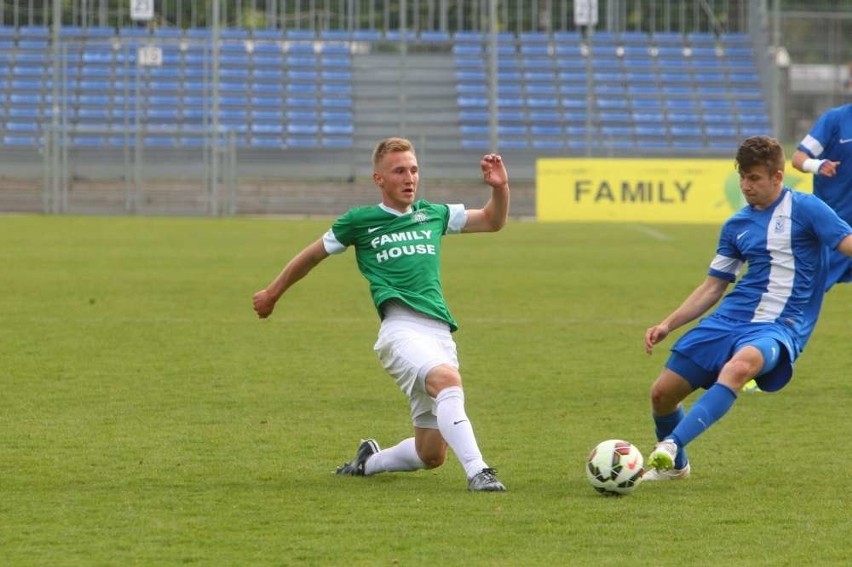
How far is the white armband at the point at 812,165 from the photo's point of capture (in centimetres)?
847

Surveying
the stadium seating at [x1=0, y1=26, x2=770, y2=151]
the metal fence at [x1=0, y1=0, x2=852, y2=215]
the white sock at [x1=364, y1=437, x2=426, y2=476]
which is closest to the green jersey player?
the white sock at [x1=364, y1=437, x2=426, y2=476]

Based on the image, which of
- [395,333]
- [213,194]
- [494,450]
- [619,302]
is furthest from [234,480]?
[213,194]

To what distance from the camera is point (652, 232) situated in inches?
1056

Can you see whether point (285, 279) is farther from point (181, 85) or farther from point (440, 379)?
point (181, 85)

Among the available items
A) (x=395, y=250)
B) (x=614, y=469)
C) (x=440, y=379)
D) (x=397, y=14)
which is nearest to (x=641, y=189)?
(x=397, y=14)

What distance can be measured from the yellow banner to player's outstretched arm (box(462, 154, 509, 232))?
22.3 m

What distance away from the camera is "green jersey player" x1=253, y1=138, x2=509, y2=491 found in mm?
6328

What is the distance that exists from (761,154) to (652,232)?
68.1 ft

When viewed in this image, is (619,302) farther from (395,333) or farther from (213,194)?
(213,194)

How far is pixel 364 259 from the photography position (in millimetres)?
6598

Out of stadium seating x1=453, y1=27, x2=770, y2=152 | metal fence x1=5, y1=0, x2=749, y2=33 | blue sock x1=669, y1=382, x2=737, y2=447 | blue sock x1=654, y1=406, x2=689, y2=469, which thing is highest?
metal fence x1=5, y1=0, x2=749, y2=33

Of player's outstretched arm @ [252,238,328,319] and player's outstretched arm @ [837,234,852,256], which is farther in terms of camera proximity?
player's outstretched arm @ [252,238,328,319]

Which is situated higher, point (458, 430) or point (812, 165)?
point (812, 165)

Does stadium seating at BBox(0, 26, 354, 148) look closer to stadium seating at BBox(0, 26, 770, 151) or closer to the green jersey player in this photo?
stadium seating at BBox(0, 26, 770, 151)
